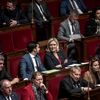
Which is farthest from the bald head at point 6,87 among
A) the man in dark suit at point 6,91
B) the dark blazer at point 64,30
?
the dark blazer at point 64,30

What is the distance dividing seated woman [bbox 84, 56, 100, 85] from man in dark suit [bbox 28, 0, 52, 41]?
0.59 m

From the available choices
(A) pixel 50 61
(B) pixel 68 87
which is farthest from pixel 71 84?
(A) pixel 50 61

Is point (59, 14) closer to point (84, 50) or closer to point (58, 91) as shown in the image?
point (84, 50)

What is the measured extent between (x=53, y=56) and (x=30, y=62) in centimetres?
17

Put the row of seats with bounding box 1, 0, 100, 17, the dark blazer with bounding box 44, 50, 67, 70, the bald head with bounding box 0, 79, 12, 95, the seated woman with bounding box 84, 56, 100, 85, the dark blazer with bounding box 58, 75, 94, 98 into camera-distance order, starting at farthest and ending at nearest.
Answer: the row of seats with bounding box 1, 0, 100, 17 → the dark blazer with bounding box 44, 50, 67, 70 → the seated woman with bounding box 84, 56, 100, 85 → the dark blazer with bounding box 58, 75, 94, 98 → the bald head with bounding box 0, 79, 12, 95

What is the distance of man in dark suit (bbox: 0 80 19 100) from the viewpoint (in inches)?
80.0

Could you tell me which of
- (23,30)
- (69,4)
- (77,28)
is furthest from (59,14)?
(23,30)

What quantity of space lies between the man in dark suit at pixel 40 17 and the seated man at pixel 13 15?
0.06 metres

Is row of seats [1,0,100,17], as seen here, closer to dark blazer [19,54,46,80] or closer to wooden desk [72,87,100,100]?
dark blazer [19,54,46,80]

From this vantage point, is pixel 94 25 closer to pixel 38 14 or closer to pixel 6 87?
pixel 38 14

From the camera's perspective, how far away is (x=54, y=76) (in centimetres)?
230

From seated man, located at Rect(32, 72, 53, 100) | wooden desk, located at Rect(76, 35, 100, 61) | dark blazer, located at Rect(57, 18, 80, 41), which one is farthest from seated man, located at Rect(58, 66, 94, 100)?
dark blazer, located at Rect(57, 18, 80, 41)

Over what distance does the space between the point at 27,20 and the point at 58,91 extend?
0.83 metres

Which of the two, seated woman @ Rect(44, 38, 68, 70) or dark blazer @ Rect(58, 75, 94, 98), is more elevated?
seated woman @ Rect(44, 38, 68, 70)
